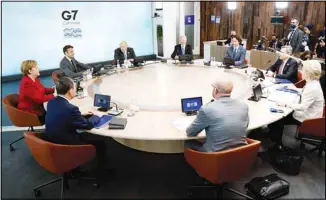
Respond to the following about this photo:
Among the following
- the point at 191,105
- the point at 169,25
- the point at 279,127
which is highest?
the point at 169,25

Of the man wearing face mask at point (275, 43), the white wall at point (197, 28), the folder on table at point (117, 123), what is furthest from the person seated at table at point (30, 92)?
the white wall at point (197, 28)

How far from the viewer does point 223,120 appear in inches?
90.3

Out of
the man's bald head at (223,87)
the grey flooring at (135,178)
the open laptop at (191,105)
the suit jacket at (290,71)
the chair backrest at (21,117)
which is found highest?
the man's bald head at (223,87)

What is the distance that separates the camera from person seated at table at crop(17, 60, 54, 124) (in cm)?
359

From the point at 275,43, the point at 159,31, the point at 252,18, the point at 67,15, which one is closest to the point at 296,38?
the point at 275,43

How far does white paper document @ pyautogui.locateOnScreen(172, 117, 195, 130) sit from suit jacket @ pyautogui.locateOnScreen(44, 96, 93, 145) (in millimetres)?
939

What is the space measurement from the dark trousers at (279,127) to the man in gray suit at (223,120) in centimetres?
136

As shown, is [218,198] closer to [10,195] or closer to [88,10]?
[10,195]

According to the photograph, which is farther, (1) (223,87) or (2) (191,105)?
(2) (191,105)

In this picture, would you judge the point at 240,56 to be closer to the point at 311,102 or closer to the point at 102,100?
the point at 311,102

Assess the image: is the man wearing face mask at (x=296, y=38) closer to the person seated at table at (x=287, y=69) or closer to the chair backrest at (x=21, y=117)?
the person seated at table at (x=287, y=69)

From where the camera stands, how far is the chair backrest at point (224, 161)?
88.7 inches

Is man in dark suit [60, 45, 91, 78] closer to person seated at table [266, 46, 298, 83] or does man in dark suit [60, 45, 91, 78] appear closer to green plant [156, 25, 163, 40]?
person seated at table [266, 46, 298, 83]

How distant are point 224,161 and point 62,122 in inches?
60.7
